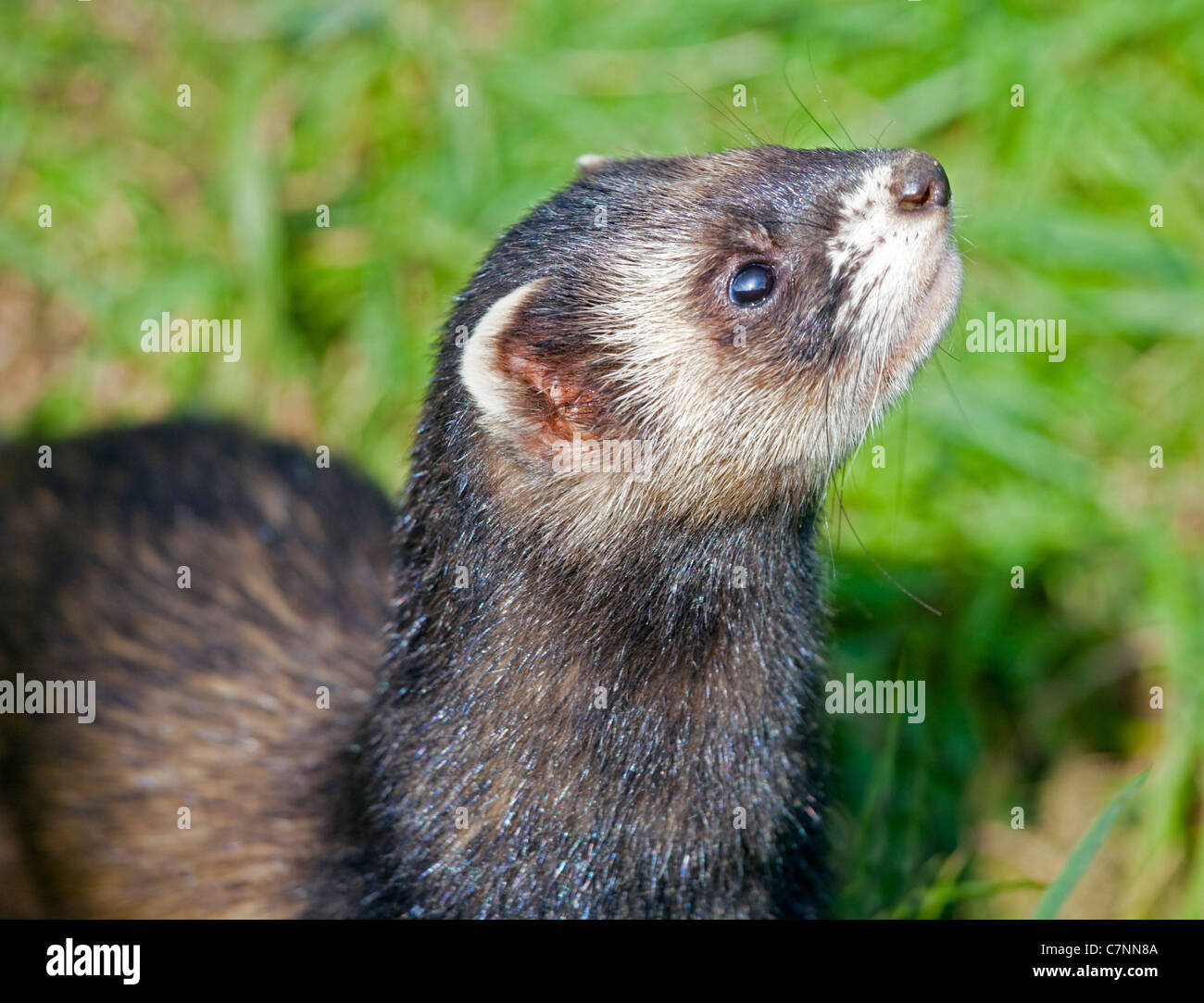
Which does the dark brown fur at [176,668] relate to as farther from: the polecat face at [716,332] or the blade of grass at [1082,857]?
the blade of grass at [1082,857]

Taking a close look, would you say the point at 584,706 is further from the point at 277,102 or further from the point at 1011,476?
the point at 277,102

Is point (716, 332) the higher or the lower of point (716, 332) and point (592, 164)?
the lower

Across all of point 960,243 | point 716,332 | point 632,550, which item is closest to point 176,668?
point 632,550

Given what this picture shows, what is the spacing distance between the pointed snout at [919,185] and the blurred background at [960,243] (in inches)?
56.3

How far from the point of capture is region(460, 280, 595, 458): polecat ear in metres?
2.50

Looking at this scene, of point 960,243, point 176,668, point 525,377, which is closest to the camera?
point 525,377

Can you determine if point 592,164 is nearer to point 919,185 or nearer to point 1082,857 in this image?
point 919,185

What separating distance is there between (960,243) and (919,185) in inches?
62.5

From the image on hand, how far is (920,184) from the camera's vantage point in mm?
2594

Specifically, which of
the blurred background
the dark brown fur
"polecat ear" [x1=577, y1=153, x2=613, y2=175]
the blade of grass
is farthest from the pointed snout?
the dark brown fur

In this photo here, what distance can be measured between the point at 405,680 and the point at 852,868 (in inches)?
52.8

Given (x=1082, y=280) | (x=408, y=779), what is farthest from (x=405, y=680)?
(x=1082, y=280)

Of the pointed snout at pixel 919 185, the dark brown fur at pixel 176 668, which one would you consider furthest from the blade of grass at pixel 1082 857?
the dark brown fur at pixel 176 668

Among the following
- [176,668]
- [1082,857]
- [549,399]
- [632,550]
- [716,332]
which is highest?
[716,332]
